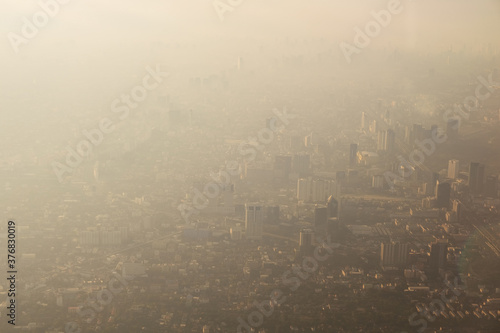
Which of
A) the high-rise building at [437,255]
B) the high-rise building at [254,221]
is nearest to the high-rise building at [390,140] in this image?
the high-rise building at [254,221]

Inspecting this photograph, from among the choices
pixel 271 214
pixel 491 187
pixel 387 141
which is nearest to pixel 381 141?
pixel 387 141

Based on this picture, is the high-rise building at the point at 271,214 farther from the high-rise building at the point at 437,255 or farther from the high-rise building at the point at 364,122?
the high-rise building at the point at 364,122

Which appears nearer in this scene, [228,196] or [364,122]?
[228,196]

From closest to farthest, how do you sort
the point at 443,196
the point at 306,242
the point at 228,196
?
the point at 306,242 → the point at 443,196 → the point at 228,196

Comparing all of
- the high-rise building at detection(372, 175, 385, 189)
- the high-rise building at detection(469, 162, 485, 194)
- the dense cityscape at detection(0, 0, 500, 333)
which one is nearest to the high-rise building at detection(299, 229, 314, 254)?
the dense cityscape at detection(0, 0, 500, 333)

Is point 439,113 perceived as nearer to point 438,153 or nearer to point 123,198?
point 438,153

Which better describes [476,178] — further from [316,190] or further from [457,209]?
[316,190]

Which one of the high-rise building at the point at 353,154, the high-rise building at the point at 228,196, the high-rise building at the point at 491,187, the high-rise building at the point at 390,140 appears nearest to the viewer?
the high-rise building at the point at 228,196

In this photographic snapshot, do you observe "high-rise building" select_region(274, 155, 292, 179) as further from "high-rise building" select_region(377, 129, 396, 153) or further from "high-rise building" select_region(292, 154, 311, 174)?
"high-rise building" select_region(377, 129, 396, 153)
